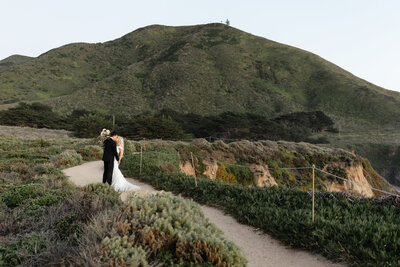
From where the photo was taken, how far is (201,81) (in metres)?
78.1

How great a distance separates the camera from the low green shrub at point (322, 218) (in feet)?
15.8

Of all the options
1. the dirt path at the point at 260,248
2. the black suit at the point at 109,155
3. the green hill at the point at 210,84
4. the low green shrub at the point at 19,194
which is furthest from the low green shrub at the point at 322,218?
the green hill at the point at 210,84

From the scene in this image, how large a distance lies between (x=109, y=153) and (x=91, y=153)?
31.6ft

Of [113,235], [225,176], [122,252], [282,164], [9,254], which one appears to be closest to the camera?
[122,252]

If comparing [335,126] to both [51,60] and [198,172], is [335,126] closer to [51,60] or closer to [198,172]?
[198,172]

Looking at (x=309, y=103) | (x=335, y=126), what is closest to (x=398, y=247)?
(x=335, y=126)

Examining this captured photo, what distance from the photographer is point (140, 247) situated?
3.79 metres

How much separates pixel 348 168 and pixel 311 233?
19621 mm

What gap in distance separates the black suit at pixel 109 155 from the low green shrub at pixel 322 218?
8.16 feet

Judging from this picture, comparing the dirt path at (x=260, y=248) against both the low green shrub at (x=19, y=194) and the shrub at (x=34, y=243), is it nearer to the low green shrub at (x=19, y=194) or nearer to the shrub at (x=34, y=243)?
the shrub at (x=34, y=243)

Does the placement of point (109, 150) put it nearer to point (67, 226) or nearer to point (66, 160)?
point (67, 226)

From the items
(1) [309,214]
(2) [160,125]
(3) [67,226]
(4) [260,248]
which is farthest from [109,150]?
(2) [160,125]

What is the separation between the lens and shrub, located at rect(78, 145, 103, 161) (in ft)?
57.0

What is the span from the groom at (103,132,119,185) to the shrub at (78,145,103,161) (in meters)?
8.77
